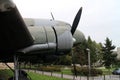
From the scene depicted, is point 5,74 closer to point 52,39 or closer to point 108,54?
point 52,39

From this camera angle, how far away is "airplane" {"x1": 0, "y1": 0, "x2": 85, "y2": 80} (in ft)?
37.4

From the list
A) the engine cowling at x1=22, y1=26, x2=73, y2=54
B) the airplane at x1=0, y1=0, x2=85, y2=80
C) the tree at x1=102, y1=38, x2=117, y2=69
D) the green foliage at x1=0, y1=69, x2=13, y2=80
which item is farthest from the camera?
the tree at x1=102, y1=38, x2=117, y2=69

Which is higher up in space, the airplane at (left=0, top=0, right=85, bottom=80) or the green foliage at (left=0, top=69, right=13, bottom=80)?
the airplane at (left=0, top=0, right=85, bottom=80)

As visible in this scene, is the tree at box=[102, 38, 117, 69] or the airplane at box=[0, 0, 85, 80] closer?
the airplane at box=[0, 0, 85, 80]

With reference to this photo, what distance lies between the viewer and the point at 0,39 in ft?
42.1

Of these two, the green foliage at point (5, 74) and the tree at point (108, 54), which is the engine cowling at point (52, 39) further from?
the tree at point (108, 54)

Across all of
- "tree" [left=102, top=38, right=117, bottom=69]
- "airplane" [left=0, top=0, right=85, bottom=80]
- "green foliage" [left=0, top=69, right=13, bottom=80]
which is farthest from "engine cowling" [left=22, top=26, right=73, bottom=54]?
"tree" [left=102, top=38, right=117, bottom=69]

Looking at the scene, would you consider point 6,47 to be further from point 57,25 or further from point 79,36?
point 79,36

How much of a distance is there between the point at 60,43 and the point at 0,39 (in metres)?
3.40

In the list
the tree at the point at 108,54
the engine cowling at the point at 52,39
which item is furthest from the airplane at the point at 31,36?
the tree at the point at 108,54

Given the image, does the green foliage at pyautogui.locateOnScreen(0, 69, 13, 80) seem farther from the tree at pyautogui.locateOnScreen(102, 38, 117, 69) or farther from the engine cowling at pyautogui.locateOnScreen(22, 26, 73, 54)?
the tree at pyautogui.locateOnScreen(102, 38, 117, 69)

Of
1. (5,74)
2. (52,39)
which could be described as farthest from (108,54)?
(52,39)

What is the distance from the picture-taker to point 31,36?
13.3 m

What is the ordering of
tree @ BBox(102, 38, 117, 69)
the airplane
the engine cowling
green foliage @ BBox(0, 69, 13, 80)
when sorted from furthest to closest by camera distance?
tree @ BBox(102, 38, 117, 69), green foliage @ BBox(0, 69, 13, 80), the engine cowling, the airplane
